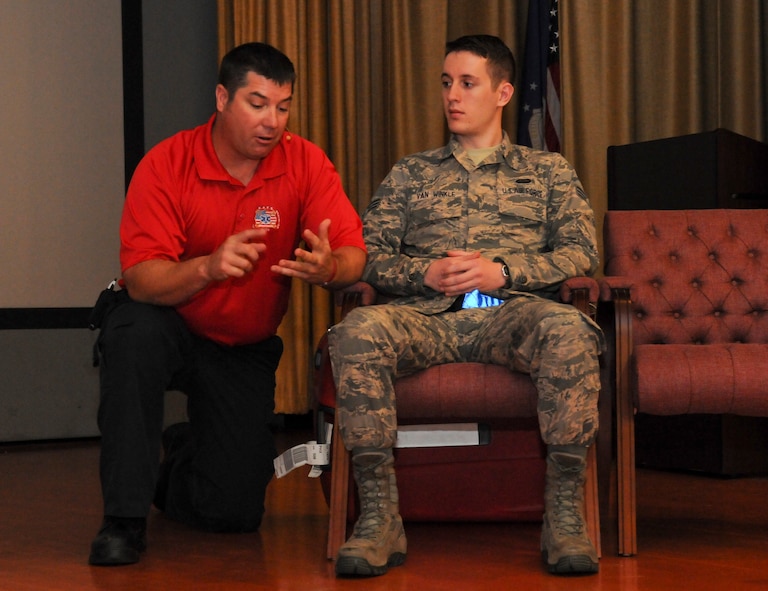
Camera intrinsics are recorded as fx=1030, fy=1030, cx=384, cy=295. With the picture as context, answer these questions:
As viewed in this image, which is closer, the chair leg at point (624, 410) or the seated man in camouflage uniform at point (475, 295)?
the seated man in camouflage uniform at point (475, 295)

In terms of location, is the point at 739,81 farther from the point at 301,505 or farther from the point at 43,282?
the point at 43,282

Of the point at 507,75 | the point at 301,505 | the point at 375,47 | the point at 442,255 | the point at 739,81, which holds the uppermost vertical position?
the point at 375,47

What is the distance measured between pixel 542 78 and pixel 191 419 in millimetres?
2871

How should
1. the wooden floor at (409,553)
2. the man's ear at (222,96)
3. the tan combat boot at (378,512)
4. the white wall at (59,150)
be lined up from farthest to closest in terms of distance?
the white wall at (59,150)
the man's ear at (222,96)
the tan combat boot at (378,512)
the wooden floor at (409,553)

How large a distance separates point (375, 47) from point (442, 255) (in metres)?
2.70

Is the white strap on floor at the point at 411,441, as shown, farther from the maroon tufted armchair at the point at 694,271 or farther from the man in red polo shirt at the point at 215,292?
the maroon tufted armchair at the point at 694,271

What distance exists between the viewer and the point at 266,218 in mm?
2656

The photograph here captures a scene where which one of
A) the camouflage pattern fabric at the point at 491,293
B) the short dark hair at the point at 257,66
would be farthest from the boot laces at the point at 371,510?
the short dark hair at the point at 257,66

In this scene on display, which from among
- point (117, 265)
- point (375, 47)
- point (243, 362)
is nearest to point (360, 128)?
point (375, 47)

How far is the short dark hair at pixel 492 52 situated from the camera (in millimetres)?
2908

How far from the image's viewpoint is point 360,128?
206 inches

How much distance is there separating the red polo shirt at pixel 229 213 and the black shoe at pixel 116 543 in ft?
1.84

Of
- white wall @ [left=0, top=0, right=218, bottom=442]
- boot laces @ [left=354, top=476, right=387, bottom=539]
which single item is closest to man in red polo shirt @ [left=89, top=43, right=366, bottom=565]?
boot laces @ [left=354, top=476, right=387, bottom=539]

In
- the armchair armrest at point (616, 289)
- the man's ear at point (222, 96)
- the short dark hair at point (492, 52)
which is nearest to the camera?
the armchair armrest at point (616, 289)
